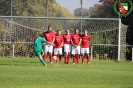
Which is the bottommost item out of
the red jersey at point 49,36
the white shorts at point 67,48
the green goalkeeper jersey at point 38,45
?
the white shorts at point 67,48

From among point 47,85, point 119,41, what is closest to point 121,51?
point 119,41

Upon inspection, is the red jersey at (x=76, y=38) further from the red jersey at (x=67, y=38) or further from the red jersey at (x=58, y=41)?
the red jersey at (x=58, y=41)

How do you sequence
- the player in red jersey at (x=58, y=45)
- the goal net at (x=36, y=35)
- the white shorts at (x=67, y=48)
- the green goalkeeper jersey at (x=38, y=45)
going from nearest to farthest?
the green goalkeeper jersey at (x=38, y=45), the player in red jersey at (x=58, y=45), the white shorts at (x=67, y=48), the goal net at (x=36, y=35)

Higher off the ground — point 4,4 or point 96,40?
point 4,4

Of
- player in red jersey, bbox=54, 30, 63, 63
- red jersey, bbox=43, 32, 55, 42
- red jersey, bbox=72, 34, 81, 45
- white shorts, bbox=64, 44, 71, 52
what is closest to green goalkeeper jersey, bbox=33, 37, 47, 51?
red jersey, bbox=43, 32, 55, 42

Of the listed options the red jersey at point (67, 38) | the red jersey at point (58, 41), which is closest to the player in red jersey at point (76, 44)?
the red jersey at point (67, 38)

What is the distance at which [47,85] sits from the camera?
1495 centimetres

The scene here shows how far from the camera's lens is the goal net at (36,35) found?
35.4 metres

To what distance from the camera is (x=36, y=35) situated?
3631 cm

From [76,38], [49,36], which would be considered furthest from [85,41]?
[49,36]

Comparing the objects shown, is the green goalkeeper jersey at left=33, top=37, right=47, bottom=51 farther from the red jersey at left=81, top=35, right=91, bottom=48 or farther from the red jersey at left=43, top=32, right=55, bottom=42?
the red jersey at left=81, top=35, right=91, bottom=48

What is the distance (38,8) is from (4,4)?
2899 mm

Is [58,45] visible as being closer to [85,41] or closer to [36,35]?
[85,41]

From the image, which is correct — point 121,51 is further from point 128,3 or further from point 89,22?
point 128,3
